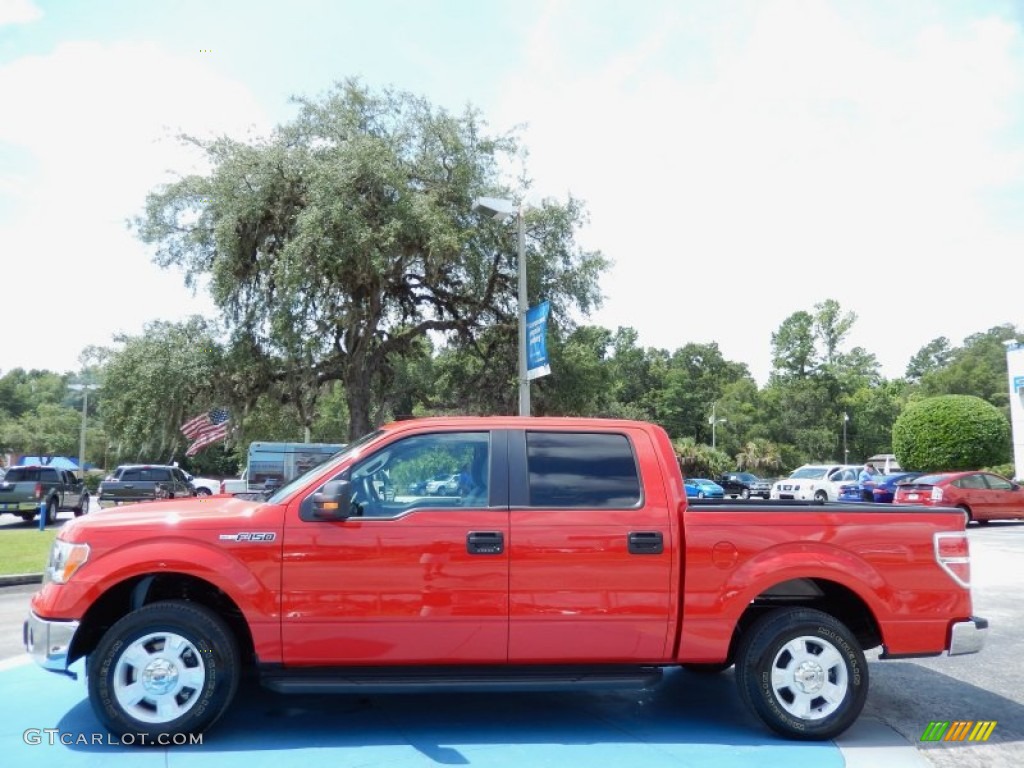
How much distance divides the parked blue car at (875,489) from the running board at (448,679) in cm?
1990

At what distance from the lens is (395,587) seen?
4.75m

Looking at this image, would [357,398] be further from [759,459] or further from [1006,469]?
[759,459]

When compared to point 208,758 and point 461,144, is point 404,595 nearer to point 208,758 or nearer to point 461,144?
point 208,758

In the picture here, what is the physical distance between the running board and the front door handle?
70 centimetres

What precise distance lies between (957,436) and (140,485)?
102ft

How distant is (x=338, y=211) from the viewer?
20719 mm

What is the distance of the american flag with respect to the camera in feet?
82.6

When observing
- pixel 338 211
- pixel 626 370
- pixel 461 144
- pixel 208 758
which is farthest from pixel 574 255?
pixel 626 370

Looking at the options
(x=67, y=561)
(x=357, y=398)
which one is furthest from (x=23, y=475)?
(x=67, y=561)

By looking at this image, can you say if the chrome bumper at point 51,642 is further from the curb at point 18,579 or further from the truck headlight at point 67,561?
Answer: the curb at point 18,579

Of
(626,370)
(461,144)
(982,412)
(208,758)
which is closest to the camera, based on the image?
(208,758)

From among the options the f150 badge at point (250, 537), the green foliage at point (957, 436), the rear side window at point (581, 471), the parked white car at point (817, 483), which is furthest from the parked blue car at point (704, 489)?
the f150 badge at point (250, 537)

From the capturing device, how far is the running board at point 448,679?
15.5 feet

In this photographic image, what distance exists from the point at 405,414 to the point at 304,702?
81.2ft
